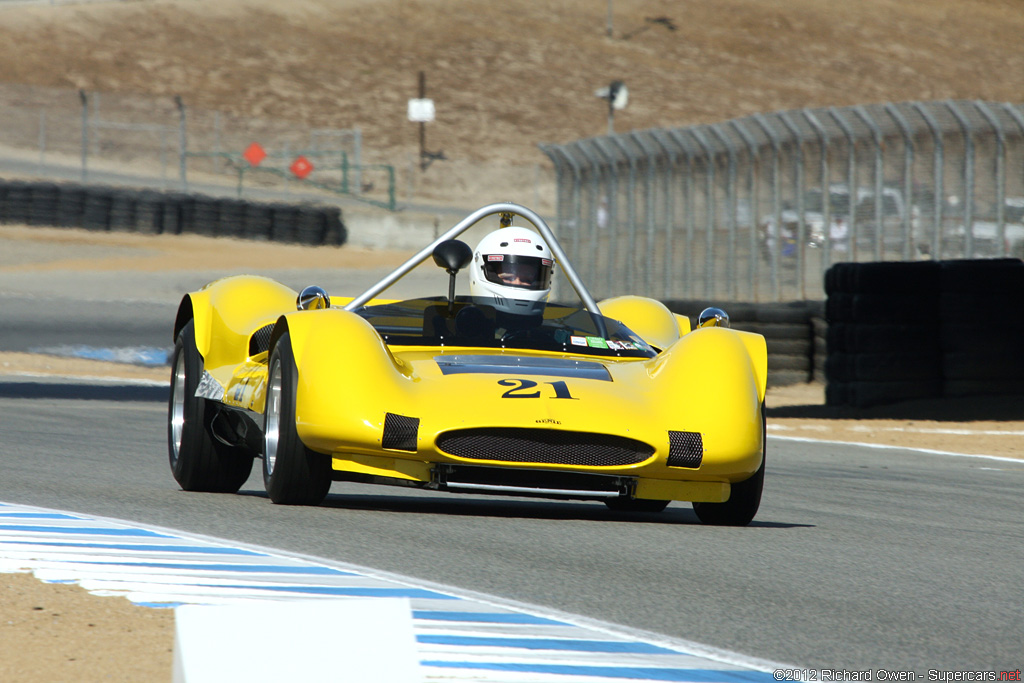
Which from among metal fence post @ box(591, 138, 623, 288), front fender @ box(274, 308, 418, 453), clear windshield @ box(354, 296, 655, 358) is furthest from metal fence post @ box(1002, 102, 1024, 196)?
front fender @ box(274, 308, 418, 453)

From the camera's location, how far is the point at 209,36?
211 ft

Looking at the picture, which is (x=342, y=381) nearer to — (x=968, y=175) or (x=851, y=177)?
(x=968, y=175)

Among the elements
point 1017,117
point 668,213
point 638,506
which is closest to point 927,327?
point 1017,117

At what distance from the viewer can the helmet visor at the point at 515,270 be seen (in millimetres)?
7520

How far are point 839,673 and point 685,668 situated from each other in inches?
13.3

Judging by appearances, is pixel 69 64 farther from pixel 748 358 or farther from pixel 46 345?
pixel 748 358

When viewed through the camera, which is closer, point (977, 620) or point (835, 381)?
point (977, 620)

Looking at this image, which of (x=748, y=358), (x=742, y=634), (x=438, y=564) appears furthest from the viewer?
(x=748, y=358)

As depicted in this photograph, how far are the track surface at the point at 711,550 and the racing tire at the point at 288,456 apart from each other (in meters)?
0.08

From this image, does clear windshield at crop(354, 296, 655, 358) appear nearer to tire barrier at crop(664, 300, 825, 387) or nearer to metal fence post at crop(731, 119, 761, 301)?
tire barrier at crop(664, 300, 825, 387)

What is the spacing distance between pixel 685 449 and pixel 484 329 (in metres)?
1.44

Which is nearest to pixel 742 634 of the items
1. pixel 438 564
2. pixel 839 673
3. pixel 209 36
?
pixel 839 673

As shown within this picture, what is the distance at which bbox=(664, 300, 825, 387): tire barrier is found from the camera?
1634cm

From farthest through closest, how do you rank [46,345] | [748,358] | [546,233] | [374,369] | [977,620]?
[46,345], [546,233], [748,358], [374,369], [977,620]
